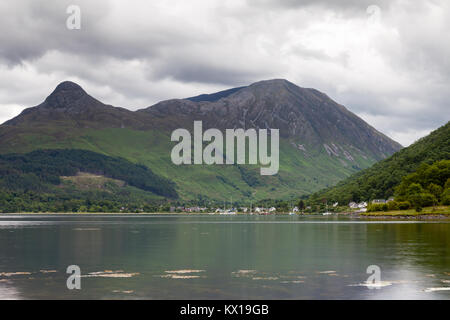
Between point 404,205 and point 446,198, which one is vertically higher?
point 446,198

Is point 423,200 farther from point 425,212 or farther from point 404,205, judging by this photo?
point 404,205

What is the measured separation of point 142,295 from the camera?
3459cm

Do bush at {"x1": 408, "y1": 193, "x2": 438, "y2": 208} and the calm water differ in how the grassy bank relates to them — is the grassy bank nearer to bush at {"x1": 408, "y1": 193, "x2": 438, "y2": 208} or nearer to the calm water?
bush at {"x1": 408, "y1": 193, "x2": 438, "y2": 208}

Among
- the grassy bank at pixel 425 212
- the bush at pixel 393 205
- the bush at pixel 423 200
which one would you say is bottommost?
the grassy bank at pixel 425 212

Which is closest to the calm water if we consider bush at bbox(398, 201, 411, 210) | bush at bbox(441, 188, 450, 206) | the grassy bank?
the grassy bank

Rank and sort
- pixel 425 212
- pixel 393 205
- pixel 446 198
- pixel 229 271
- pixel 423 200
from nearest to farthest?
1. pixel 229 271
2. pixel 446 198
3. pixel 425 212
4. pixel 423 200
5. pixel 393 205

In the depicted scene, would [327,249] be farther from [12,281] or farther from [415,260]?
[12,281]

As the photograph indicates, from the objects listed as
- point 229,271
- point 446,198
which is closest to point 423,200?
point 446,198

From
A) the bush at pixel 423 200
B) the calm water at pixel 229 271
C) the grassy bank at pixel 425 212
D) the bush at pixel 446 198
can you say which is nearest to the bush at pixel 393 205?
the grassy bank at pixel 425 212

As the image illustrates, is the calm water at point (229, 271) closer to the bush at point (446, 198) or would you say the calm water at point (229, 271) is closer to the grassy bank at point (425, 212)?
the grassy bank at point (425, 212)

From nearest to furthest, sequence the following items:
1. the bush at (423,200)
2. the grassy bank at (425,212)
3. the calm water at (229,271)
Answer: the calm water at (229,271) < the grassy bank at (425,212) < the bush at (423,200)

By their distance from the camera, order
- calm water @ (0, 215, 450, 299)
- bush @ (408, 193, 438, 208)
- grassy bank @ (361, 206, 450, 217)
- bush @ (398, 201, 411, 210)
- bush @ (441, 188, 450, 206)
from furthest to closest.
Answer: bush @ (398, 201, 411, 210), bush @ (408, 193, 438, 208), bush @ (441, 188, 450, 206), grassy bank @ (361, 206, 450, 217), calm water @ (0, 215, 450, 299)

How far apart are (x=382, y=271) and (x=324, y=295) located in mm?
13791
